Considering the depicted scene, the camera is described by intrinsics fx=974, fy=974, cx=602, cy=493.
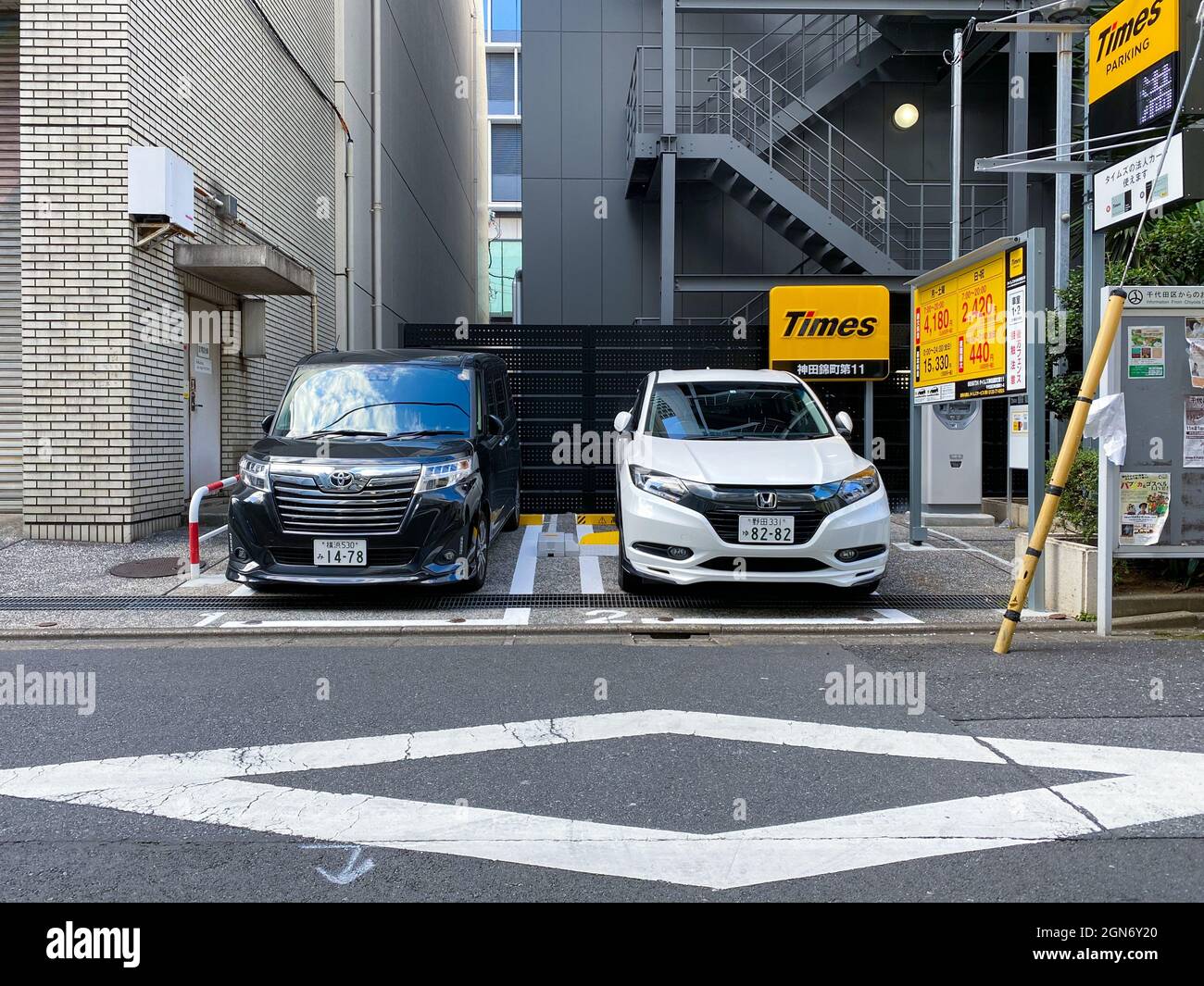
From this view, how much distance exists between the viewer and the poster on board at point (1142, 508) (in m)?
6.99

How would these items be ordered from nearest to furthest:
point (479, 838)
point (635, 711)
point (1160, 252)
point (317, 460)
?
point (479, 838), point (635, 711), point (317, 460), point (1160, 252)

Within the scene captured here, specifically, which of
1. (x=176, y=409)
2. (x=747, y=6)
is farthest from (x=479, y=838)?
(x=747, y=6)

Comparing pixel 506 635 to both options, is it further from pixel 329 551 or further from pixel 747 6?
pixel 747 6

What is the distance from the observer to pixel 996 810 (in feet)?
12.0

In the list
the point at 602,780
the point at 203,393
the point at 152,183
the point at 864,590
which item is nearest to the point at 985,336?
the point at 864,590

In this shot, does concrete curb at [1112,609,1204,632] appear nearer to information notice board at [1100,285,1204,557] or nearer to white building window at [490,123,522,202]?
information notice board at [1100,285,1204,557]

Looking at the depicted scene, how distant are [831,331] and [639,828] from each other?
10731 mm

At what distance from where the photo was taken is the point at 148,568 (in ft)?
28.7

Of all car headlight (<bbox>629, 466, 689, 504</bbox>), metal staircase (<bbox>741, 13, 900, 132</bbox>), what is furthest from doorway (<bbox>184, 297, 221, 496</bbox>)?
metal staircase (<bbox>741, 13, 900, 132</bbox>)

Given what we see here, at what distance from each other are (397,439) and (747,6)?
11.6 metres

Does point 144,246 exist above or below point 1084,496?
above

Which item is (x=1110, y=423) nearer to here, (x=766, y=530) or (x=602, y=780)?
(x=766, y=530)

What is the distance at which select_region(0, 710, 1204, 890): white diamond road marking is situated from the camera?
3.29 meters

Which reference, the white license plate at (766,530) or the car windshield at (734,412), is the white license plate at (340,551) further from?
the white license plate at (766,530)
